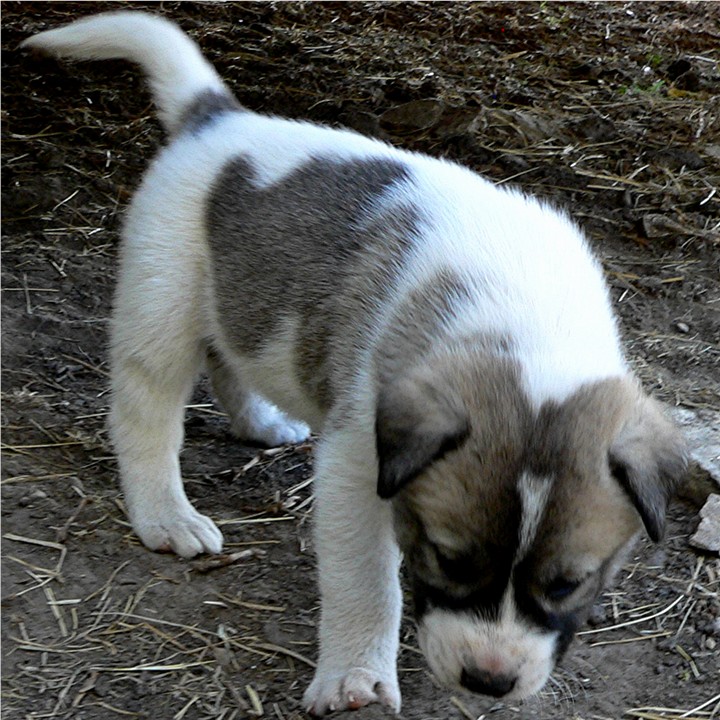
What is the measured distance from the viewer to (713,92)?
8188mm

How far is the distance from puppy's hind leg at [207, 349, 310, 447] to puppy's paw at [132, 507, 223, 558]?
0.79 meters

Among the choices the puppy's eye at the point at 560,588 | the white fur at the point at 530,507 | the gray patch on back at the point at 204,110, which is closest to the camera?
the white fur at the point at 530,507

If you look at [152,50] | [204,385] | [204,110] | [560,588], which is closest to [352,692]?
[560,588]

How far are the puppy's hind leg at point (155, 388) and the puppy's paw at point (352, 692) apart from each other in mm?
1008

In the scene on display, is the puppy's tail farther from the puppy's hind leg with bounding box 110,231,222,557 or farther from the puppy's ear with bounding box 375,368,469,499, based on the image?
the puppy's ear with bounding box 375,368,469,499

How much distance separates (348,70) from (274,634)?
16.9ft

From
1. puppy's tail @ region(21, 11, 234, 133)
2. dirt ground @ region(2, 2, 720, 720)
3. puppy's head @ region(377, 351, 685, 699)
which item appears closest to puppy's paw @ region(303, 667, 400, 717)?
dirt ground @ region(2, 2, 720, 720)

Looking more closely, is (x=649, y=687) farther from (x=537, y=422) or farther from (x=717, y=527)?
(x=537, y=422)

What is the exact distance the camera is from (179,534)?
180 inches

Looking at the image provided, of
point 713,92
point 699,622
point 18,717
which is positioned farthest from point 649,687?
point 713,92

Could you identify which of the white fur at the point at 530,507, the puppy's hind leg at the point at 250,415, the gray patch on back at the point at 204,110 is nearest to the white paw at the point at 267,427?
the puppy's hind leg at the point at 250,415

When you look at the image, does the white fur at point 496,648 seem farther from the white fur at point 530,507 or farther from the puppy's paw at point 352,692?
the puppy's paw at point 352,692

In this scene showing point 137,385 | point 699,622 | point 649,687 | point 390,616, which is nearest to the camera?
point 390,616

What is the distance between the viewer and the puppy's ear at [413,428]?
3.09 m
